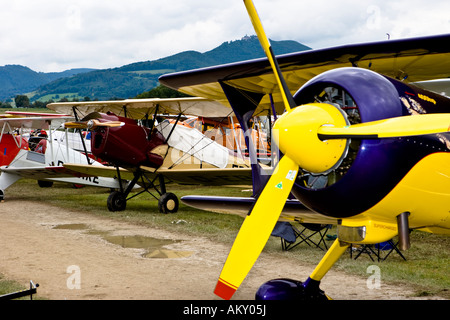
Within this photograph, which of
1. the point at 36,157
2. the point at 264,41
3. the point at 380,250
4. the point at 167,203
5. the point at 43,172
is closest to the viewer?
the point at 264,41

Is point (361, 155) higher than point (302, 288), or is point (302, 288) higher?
point (361, 155)

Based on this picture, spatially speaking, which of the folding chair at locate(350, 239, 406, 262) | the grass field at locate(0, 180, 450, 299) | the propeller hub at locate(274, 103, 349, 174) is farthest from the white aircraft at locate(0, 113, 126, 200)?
the propeller hub at locate(274, 103, 349, 174)

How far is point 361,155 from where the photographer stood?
3143mm

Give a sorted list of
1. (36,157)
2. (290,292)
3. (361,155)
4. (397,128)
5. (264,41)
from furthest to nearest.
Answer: (36,157) < (290,292) < (264,41) < (361,155) < (397,128)

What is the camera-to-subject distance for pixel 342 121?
325 cm

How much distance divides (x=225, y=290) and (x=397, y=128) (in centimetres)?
164

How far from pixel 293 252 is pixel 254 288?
2224 millimetres

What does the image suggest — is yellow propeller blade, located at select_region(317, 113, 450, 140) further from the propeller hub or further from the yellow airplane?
the propeller hub

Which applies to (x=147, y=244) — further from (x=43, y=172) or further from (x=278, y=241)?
(x=43, y=172)

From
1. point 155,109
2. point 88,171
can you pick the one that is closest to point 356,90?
point 155,109

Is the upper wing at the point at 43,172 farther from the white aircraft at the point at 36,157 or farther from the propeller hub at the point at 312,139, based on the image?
the propeller hub at the point at 312,139

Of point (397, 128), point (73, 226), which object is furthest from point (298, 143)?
point (73, 226)

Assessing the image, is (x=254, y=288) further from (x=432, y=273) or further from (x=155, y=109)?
(x=155, y=109)

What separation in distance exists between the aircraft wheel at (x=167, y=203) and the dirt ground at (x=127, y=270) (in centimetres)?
244
